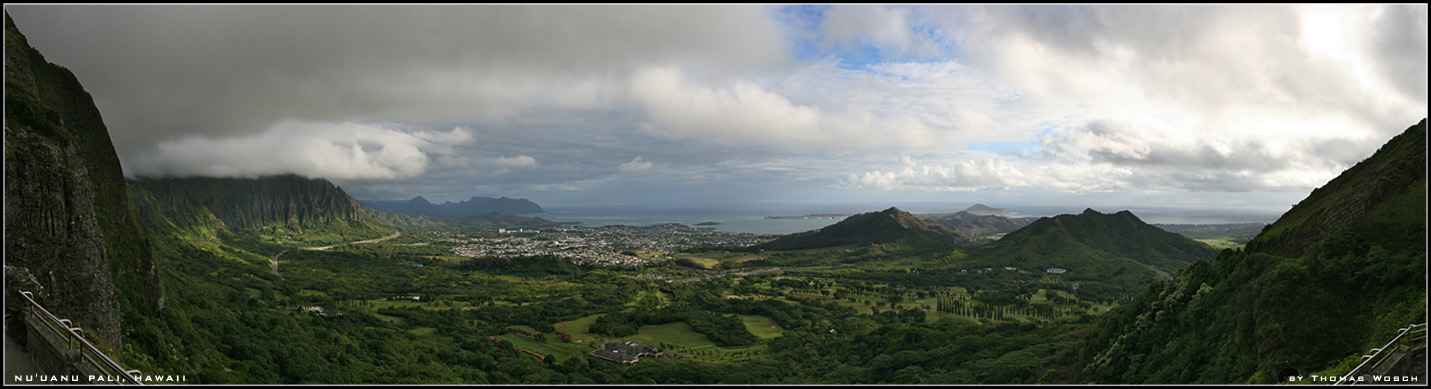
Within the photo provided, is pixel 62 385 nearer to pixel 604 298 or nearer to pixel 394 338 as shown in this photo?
pixel 394 338

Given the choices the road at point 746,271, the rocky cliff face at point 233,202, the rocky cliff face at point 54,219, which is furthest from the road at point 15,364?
the rocky cliff face at point 233,202

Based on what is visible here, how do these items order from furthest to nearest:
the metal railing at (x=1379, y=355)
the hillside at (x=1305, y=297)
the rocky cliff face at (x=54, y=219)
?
the rocky cliff face at (x=54, y=219), the hillside at (x=1305, y=297), the metal railing at (x=1379, y=355)

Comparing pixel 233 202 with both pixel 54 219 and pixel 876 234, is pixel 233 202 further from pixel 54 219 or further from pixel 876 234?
pixel 54 219

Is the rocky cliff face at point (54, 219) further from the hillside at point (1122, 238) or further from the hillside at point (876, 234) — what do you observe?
the hillside at point (876, 234)


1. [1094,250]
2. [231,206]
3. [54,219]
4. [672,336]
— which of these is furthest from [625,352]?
[231,206]

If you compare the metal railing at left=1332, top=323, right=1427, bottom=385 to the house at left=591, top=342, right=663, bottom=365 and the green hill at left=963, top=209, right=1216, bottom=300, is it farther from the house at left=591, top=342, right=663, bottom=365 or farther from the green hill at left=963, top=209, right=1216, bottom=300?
the green hill at left=963, top=209, right=1216, bottom=300

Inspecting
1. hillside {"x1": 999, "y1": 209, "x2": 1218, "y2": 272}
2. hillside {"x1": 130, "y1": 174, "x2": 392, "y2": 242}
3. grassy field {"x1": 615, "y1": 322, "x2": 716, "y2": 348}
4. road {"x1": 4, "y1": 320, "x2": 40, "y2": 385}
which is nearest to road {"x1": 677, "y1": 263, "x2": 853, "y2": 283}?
grassy field {"x1": 615, "y1": 322, "x2": 716, "y2": 348}

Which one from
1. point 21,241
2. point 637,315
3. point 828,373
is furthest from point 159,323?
point 637,315
